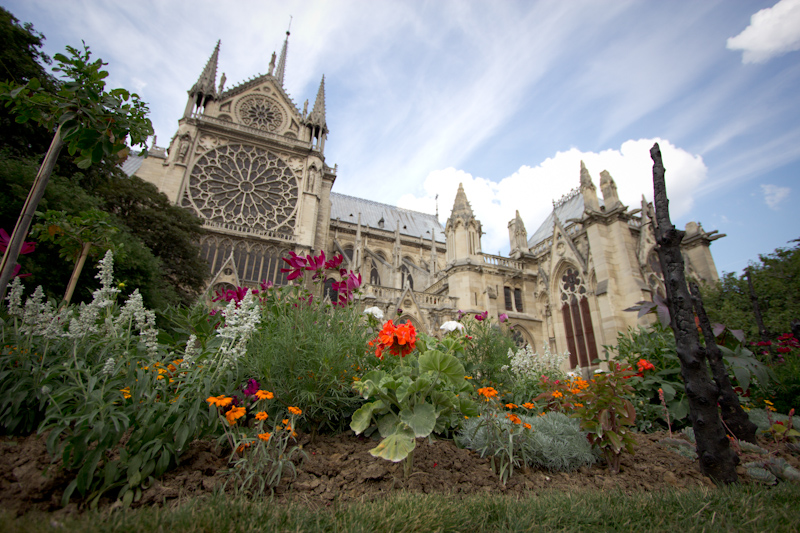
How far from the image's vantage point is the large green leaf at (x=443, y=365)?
3.18m

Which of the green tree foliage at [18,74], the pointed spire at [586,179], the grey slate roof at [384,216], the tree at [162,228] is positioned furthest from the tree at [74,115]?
the grey slate roof at [384,216]

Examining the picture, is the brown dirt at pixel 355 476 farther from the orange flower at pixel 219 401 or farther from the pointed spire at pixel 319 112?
the pointed spire at pixel 319 112

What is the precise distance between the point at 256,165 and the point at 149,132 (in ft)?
84.5

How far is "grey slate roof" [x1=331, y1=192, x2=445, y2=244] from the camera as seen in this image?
3766 cm

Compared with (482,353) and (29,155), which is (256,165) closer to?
(29,155)

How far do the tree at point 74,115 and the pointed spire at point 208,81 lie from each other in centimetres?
2823

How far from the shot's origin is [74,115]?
280 centimetres

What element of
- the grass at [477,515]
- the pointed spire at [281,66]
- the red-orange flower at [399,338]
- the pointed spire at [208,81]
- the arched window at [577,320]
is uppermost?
the pointed spire at [281,66]

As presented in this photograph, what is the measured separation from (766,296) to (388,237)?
24397 millimetres

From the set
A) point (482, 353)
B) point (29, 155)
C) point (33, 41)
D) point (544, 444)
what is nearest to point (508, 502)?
point (544, 444)

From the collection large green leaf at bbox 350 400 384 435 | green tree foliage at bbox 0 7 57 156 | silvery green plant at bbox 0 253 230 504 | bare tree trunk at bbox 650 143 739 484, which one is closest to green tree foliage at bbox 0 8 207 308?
green tree foliage at bbox 0 7 57 156

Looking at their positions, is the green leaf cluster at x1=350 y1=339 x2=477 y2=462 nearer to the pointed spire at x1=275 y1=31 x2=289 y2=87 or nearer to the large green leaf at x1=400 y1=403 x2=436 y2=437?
the large green leaf at x1=400 y1=403 x2=436 y2=437

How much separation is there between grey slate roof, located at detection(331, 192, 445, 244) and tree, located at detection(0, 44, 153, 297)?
1295 inches

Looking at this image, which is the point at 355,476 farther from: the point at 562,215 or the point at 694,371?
the point at 562,215
